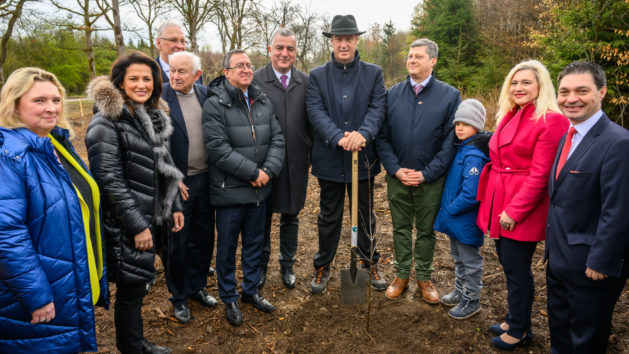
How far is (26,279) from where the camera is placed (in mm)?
1749

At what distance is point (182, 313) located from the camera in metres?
3.46

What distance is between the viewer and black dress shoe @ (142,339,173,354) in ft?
9.67

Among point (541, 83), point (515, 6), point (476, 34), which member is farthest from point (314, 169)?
point (515, 6)

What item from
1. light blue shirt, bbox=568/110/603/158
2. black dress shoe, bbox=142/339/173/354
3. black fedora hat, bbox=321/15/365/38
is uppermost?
black fedora hat, bbox=321/15/365/38

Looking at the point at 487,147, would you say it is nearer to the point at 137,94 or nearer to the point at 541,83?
the point at 541,83

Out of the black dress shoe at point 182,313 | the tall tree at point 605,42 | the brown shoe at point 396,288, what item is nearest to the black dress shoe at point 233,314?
the black dress shoe at point 182,313

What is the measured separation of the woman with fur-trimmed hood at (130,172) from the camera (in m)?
2.39

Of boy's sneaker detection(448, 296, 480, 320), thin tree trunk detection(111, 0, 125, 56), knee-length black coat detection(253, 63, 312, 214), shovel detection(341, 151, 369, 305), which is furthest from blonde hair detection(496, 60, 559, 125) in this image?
thin tree trunk detection(111, 0, 125, 56)

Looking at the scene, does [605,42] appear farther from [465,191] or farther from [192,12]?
[192,12]

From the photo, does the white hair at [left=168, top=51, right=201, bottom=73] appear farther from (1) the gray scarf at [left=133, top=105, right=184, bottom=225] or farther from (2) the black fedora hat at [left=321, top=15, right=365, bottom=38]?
(2) the black fedora hat at [left=321, top=15, right=365, bottom=38]

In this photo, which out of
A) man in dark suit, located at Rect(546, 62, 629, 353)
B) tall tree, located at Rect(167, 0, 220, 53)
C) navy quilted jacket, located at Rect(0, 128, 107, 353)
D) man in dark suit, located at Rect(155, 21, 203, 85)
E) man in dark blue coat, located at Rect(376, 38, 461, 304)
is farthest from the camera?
tall tree, located at Rect(167, 0, 220, 53)

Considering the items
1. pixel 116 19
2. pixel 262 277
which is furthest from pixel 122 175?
pixel 116 19

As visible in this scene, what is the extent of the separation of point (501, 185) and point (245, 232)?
2327 mm

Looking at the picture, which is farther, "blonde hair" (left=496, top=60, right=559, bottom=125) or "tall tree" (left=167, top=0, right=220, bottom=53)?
"tall tree" (left=167, top=0, right=220, bottom=53)
